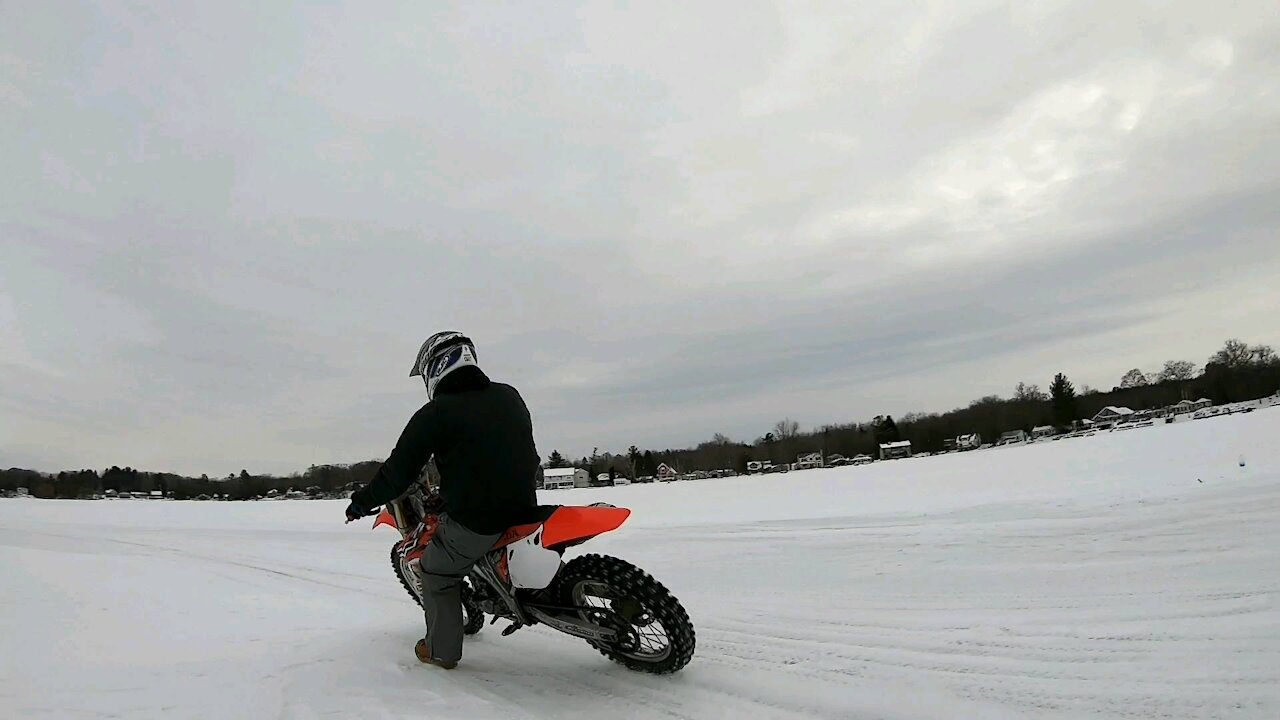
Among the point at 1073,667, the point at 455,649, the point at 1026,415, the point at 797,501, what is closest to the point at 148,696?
the point at 455,649

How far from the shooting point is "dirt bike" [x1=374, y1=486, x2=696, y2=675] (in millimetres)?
3246

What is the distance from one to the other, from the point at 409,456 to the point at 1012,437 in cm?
9193

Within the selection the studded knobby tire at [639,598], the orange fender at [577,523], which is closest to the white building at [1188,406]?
the studded knobby tire at [639,598]

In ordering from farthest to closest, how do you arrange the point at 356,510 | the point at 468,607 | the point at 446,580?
the point at 468,607 → the point at 356,510 → the point at 446,580

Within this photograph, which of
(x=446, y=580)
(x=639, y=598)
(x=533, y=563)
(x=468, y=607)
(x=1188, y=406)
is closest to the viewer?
(x=639, y=598)

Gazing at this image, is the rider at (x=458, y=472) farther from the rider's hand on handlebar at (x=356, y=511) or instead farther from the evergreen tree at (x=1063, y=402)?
the evergreen tree at (x=1063, y=402)

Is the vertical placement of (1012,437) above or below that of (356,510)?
below

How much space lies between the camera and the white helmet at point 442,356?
146 inches

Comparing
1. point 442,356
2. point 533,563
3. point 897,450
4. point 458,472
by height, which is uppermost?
point 442,356

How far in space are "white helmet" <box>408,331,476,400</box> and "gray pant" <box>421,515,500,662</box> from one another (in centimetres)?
74

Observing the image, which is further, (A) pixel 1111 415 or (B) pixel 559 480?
(A) pixel 1111 415

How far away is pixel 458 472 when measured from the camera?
3488 millimetres

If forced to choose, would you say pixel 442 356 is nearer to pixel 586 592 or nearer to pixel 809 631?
pixel 586 592

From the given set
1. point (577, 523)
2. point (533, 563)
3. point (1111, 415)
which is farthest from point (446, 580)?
point (1111, 415)
